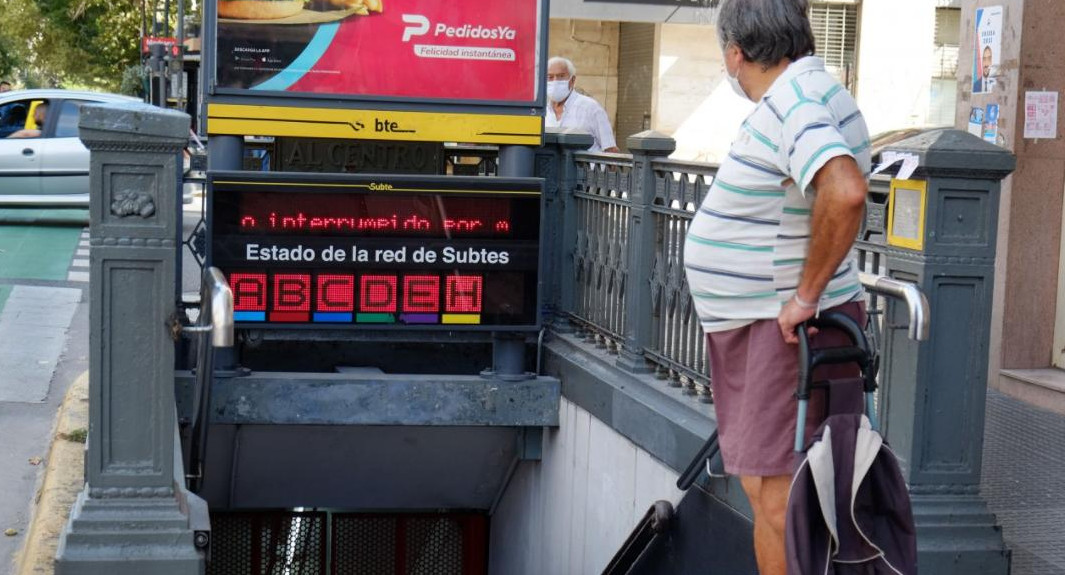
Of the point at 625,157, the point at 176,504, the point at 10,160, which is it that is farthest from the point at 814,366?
the point at 10,160

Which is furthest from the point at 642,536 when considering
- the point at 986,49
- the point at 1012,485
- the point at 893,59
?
the point at 893,59

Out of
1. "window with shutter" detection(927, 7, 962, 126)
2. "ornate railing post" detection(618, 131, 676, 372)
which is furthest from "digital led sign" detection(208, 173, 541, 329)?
"window with shutter" detection(927, 7, 962, 126)

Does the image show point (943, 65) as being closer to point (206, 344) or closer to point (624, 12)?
point (624, 12)

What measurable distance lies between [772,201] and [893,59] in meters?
22.7

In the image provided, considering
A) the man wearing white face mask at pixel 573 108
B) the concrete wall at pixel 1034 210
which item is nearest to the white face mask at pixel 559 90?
the man wearing white face mask at pixel 573 108

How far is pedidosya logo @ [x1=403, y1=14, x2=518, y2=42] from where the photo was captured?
688 cm

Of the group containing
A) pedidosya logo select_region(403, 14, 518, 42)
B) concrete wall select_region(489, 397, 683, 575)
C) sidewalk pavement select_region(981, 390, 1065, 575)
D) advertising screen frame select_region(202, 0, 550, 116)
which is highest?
pedidosya logo select_region(403, 14, 518, 42)

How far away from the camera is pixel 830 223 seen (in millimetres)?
3355

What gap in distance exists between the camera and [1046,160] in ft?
26.3

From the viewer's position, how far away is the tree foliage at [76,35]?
4441 cm

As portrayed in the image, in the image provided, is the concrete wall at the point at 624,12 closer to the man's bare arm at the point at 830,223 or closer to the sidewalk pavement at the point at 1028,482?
the sidewalk pavement at the point at 1028,482

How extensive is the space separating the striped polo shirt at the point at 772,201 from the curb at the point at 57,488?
2909mm

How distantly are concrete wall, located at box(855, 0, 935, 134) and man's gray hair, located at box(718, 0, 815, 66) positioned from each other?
22171 mm

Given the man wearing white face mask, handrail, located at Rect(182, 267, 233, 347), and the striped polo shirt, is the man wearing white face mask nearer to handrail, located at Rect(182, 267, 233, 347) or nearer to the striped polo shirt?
handrail, located at Rect(182, 267, 233, 347)
